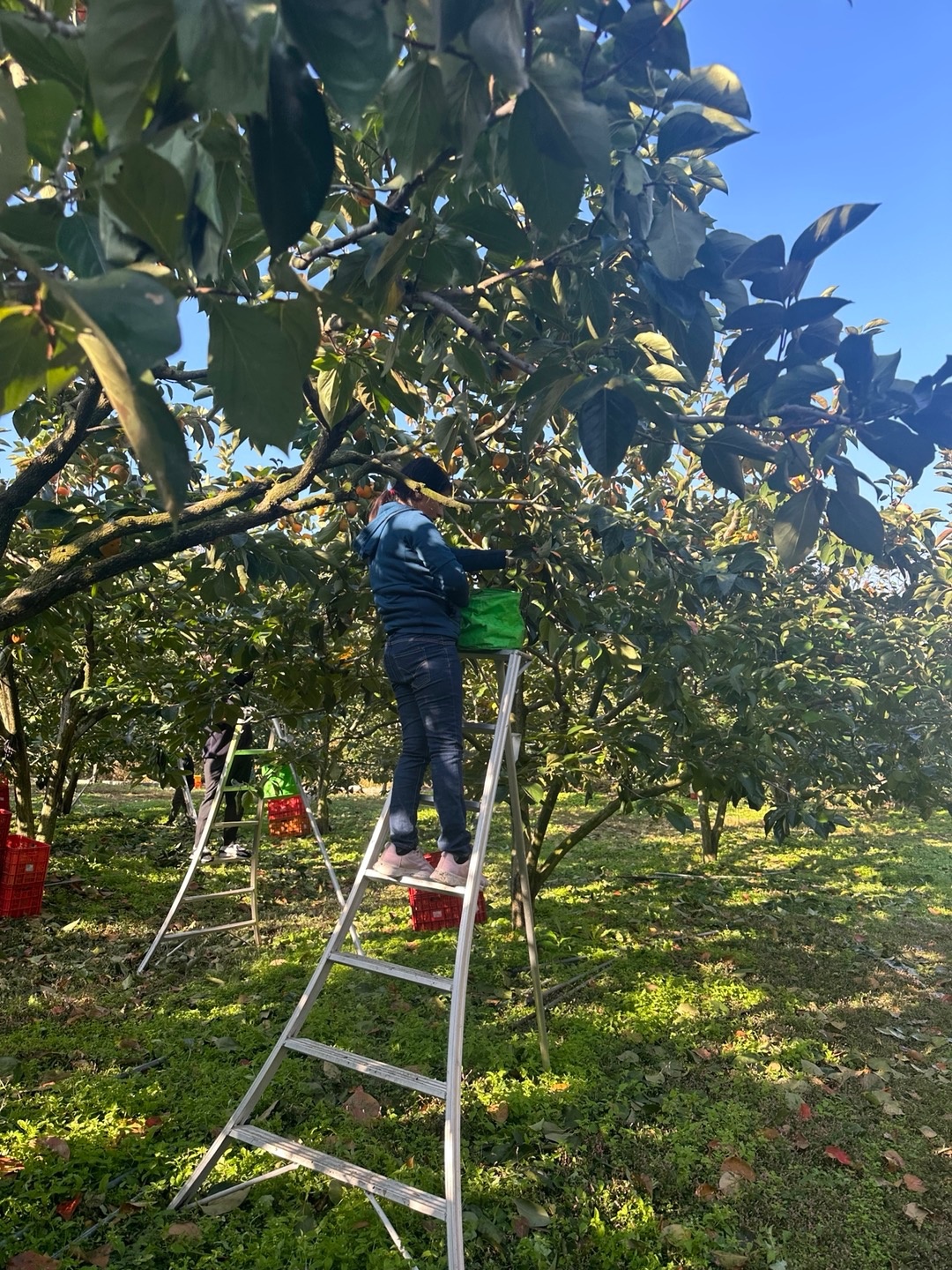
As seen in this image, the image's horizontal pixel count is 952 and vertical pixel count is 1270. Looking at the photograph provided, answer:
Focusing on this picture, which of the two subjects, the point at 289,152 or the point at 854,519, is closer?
the point at 289,152

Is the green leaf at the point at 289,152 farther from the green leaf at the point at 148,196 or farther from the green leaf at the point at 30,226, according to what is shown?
the green leaf at the point at 30,226

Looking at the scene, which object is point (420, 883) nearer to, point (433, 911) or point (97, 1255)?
point (97, 1255)

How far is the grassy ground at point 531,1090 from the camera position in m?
2.57

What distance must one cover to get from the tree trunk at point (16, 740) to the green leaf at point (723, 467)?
680 centimetres

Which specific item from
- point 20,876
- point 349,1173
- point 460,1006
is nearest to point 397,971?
point 460,1006

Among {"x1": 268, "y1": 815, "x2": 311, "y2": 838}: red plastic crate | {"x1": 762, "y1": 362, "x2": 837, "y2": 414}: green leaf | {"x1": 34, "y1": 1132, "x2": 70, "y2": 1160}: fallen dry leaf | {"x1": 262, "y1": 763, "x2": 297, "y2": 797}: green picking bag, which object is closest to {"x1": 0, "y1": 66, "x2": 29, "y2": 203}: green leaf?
{"x1": 762, "y1": 362, "x2": 837, "y2": 414}: green leaf

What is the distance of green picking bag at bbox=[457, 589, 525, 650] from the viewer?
10.3 feet

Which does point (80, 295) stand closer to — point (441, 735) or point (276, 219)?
point (276, 219)

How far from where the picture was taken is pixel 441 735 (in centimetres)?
288

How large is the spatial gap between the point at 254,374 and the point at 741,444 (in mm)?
877

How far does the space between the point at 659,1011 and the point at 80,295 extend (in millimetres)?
4644

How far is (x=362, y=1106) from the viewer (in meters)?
3.29

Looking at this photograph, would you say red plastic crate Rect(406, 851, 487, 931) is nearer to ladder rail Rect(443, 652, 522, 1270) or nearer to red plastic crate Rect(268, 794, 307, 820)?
ladder rail Rect(443, 652, 522, 1270)

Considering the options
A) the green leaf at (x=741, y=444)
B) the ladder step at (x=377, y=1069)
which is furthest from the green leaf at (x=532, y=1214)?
the green leaf at (x=741, y=444)
